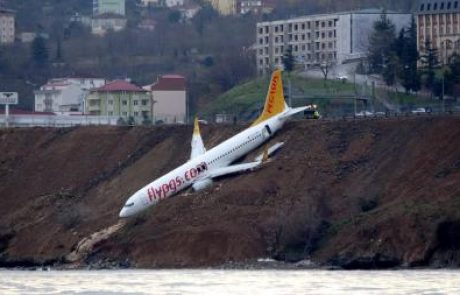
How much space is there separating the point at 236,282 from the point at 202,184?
36.0m

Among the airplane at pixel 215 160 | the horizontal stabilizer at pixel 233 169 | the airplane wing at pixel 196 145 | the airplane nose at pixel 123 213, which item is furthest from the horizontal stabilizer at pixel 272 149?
the airplane nose at pixel 123 213

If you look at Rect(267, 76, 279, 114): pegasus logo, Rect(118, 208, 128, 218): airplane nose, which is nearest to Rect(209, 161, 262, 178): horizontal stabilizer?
Rect(267, 76, 279, 114): pegasus logo

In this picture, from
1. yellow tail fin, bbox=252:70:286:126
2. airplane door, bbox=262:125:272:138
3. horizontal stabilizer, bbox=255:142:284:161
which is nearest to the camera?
horizontal stabilizer, bbox=255:142:284:161

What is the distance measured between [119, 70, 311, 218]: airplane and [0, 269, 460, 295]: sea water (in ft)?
58.2

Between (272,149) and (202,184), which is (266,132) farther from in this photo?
(202,184)

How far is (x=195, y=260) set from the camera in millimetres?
147875

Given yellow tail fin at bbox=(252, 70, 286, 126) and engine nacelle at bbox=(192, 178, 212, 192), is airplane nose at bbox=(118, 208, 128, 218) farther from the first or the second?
yellow tail fin at bbox=(252, 70, 286, 126)

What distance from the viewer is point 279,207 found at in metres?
152

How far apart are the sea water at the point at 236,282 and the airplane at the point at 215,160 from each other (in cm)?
1773

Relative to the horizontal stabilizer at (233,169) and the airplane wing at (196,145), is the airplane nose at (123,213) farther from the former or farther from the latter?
the airplane wing at (196,145)

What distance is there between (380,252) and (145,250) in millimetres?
18518

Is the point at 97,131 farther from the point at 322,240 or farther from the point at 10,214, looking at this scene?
the point at 322,240

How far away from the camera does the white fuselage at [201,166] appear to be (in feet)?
525

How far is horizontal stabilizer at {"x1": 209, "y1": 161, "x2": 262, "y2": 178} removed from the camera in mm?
160875
